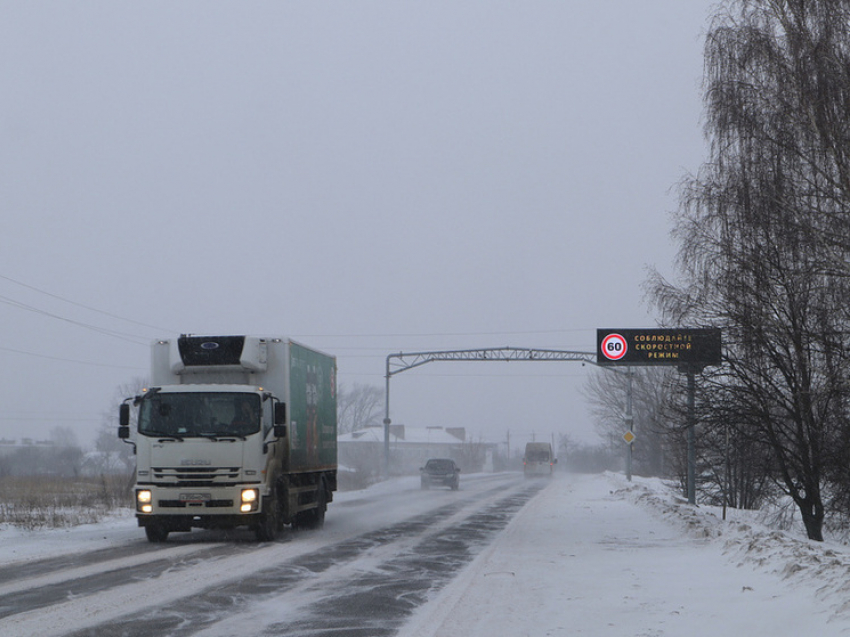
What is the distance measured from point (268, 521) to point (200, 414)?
2.10 meters

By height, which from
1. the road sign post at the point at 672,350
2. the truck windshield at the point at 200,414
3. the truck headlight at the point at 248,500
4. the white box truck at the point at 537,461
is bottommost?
the white box truck at the point at 537,461

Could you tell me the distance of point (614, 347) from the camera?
85.0 ft

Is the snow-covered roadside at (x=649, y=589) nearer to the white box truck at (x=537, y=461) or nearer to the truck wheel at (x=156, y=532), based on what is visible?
the truck wheel at (x=156, y=532)

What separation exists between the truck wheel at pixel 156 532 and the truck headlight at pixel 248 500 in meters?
1.49

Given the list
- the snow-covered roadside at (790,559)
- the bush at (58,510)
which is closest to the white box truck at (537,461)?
the bush at (58,510)

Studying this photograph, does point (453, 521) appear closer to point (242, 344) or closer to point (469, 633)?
point (242, 344)

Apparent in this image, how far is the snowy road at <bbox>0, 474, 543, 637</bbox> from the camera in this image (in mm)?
8031

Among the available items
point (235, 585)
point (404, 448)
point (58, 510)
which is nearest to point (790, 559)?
point (235, 585)

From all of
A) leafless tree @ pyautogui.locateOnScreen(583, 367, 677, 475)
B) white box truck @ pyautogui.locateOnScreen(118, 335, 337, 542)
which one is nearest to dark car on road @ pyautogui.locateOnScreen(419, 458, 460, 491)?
leafless tree @ pyautogui.locateOnScreen(583, 367, 677, 475)

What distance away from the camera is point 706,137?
20.4 m

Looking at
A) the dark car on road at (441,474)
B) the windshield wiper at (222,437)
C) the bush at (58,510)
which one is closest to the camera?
the windshield wiper at (222,437)

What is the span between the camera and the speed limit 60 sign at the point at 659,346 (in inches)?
816

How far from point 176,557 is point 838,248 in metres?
12.6

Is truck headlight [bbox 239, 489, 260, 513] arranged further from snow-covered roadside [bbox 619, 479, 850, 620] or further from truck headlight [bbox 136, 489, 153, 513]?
snow-covered roadside [bbox 619, 479, 850, 620]
